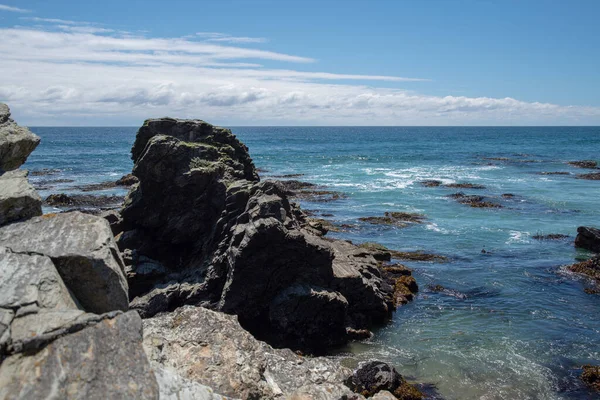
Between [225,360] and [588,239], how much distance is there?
28.5m

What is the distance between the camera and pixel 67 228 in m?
7.92

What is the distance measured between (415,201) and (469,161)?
48373 mm

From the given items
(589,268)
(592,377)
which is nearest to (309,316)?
(592,377)

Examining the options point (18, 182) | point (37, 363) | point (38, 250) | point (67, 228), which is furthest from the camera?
point (18, 182)

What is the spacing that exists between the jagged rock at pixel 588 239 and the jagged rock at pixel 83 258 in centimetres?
2970

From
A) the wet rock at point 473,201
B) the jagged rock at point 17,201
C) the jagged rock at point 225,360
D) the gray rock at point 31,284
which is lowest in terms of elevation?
the wet rock at point 473,201

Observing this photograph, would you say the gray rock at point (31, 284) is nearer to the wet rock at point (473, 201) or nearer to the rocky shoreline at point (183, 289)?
the rocky shoreline at point (183, 289)

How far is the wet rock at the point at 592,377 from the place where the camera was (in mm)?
15478

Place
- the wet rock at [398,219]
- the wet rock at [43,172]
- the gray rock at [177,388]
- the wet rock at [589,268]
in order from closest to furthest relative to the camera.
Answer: the gray rock at [177,388]
the wet rock at [589,268]
the wet rock at [398,219]
the wet rock at [43,172]

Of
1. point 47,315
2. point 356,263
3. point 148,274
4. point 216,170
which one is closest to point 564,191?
point 356,263

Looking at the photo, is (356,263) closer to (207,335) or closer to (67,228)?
(207,335)

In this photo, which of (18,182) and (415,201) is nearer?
(18,182)

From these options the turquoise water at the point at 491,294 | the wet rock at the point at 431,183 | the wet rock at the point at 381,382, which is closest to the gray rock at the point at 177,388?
the wet rock at the point at 381,382

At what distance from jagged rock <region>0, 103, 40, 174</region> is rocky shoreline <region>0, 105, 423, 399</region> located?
1.3 inches
